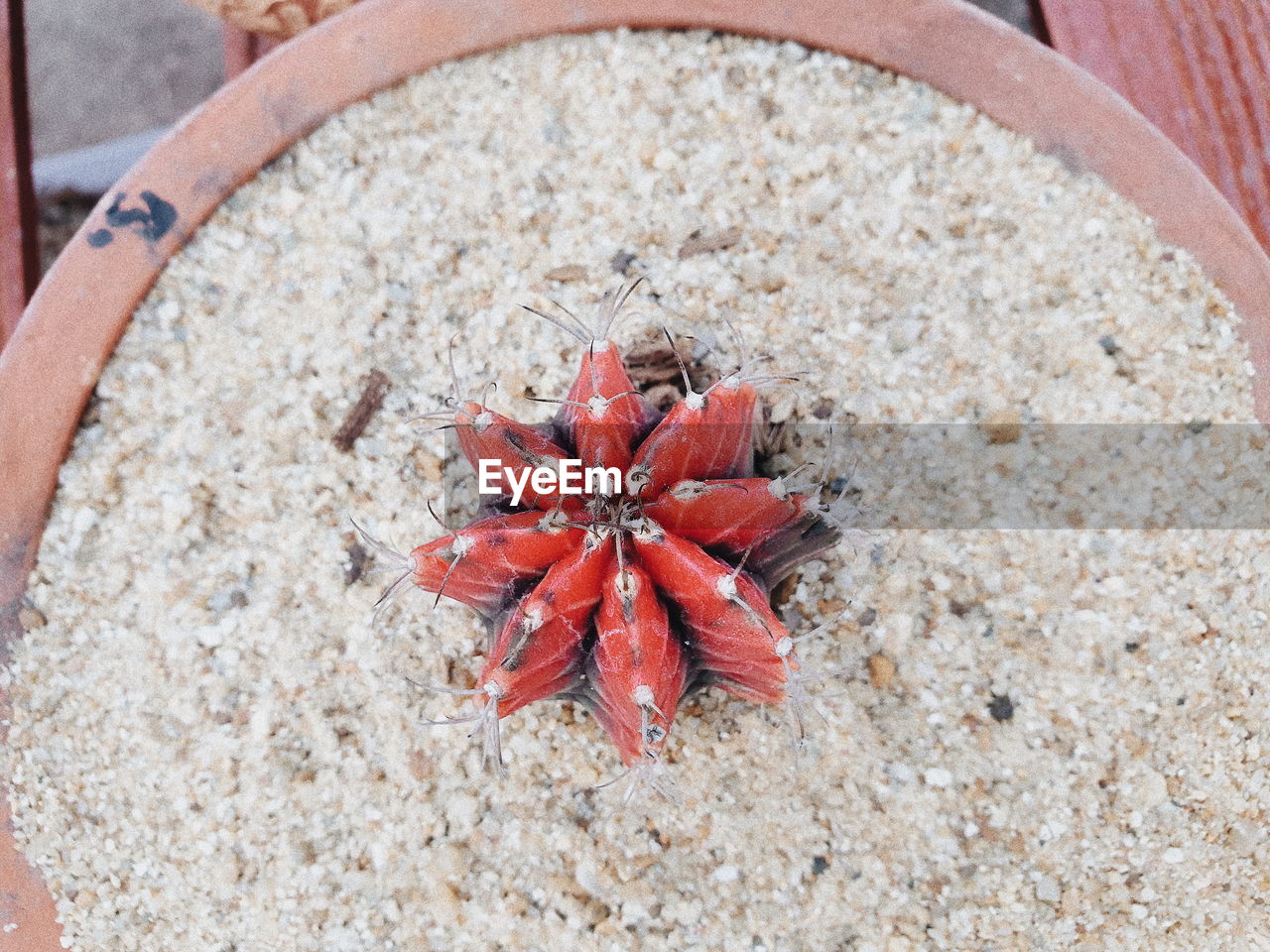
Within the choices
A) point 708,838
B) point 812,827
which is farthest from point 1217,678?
point 708,838

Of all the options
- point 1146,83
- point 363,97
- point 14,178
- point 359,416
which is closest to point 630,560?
point 359,416

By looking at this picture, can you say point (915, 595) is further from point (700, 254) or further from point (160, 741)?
point (160, 741)

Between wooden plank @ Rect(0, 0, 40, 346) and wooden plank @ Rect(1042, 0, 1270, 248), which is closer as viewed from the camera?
wooden plank @ Rect(1042, 0, 1270, 248)

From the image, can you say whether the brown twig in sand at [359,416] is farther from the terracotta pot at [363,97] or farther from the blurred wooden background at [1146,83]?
the blurred wooden background at [1146,83]

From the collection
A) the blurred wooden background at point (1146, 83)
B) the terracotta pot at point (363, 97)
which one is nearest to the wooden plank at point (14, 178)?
the blurred wooden background at point (1146, 83)

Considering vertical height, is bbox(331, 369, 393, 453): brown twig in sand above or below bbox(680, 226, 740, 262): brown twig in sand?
below

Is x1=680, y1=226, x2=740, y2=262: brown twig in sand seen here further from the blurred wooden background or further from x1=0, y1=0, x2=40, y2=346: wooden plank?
x1=0, y1=0, x2=40, y2=346: wooden plank

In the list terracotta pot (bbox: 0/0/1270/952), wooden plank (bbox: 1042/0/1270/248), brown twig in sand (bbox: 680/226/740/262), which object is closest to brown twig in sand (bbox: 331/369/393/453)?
terracotta pot (bbox: 0/0/1270/952)
